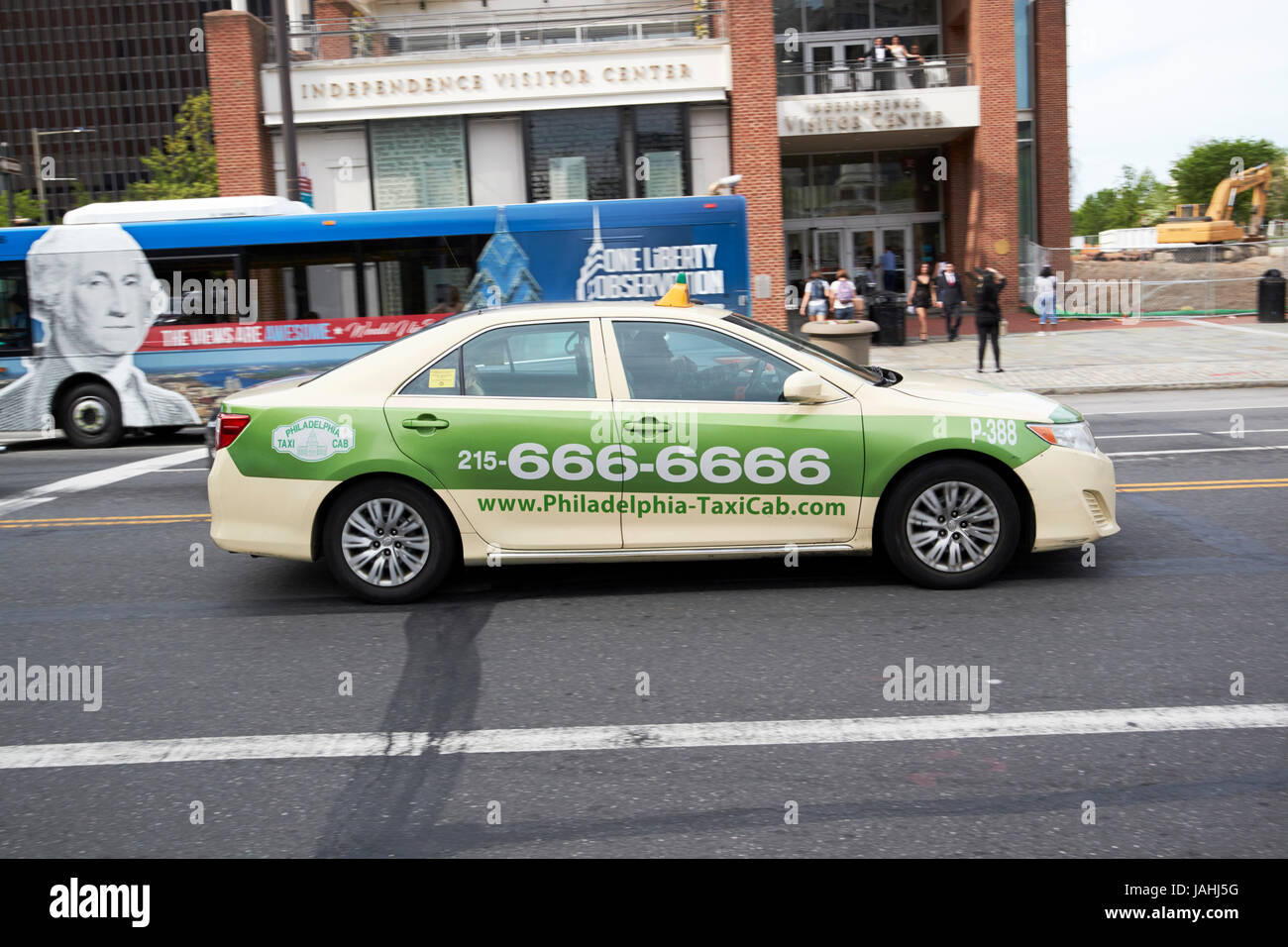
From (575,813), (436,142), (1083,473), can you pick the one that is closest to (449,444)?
(575,813)

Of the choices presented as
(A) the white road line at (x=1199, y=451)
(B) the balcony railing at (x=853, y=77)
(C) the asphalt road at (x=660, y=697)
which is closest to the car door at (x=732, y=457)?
(C) the asphalt road at (x=660, y=697)

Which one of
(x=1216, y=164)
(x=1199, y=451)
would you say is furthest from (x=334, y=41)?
(x=1216, y=164)

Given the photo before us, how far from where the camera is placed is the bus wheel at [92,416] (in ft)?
49.3

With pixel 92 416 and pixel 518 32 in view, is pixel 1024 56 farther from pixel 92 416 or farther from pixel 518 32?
pixel 92 416

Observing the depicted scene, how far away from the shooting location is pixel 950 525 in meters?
6.39

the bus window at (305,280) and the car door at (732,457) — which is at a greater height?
the bus window at (305,280)

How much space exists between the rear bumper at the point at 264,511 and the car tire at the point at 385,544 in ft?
0.39

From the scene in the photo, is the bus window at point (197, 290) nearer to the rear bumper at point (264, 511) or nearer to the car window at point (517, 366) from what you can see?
the rear bumper at point (264, 511)

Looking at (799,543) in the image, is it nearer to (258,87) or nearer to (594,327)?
(594,327)

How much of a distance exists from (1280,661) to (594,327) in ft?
12.0

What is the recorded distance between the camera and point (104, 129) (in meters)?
110

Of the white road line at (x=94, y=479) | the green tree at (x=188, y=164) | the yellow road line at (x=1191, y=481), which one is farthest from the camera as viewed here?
the green tree at (x=188, y=164)

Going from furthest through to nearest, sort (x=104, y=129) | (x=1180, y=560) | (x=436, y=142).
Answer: (x=104, y=129), (x=436, y=142), (x=1180, y=560)

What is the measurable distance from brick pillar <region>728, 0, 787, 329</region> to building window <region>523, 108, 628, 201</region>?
2607mm
